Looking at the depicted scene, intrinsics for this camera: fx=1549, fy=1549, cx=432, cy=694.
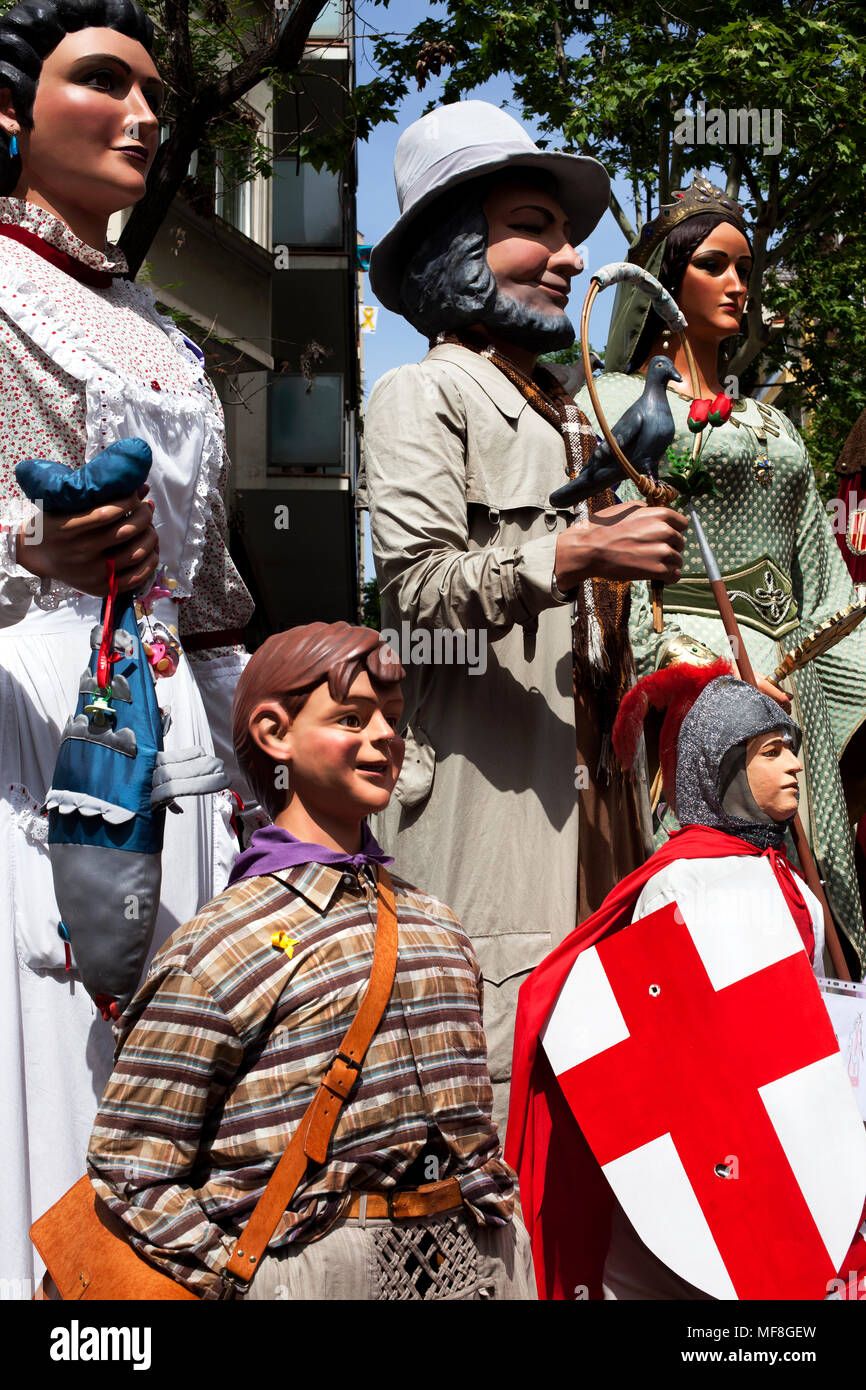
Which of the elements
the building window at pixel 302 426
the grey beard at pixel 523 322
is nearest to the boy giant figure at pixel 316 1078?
the grey beard at pixel 523 322

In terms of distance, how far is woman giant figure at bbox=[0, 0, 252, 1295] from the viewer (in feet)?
7.90

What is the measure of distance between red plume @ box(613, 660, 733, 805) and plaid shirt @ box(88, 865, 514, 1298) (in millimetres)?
1129

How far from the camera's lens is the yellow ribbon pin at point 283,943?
7.22ft

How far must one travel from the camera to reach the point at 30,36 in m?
2.78

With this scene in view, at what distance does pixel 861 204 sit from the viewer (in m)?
10.4

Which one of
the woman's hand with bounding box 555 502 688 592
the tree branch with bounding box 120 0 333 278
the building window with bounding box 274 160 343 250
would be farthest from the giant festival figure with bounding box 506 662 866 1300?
the building window with bounding box 274 160 343 250

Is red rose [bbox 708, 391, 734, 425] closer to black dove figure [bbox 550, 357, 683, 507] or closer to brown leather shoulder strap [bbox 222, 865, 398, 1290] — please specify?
black dove figure [bbox 550, 357, 683, 507]

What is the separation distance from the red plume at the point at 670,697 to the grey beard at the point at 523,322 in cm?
78

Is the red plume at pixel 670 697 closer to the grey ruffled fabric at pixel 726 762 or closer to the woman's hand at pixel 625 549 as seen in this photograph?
the grey ruffled fabric at pixel 726 762

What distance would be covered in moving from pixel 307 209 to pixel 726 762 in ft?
53.0

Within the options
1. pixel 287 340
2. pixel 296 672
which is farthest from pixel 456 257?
pixel 287 340

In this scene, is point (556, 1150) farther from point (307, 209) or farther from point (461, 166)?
point (307, 209)

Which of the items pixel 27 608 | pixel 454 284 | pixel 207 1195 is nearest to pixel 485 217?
pixel 454 284
